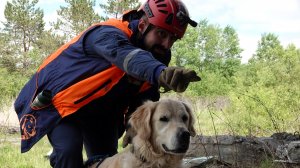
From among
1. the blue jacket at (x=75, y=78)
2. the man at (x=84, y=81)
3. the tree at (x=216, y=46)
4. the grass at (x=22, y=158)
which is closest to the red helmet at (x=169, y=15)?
the man at (x=84, y=81)

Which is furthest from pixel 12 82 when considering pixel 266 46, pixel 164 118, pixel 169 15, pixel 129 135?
pixel 169 15

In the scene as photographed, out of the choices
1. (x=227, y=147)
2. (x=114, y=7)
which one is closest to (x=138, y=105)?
(x=227, y=147)

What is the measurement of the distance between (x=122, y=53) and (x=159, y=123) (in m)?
0.97

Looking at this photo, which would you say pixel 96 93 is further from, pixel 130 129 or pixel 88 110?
pixel 130 129

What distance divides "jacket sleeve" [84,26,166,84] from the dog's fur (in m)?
0.72

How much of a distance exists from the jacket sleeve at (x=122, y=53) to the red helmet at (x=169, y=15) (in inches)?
14.0

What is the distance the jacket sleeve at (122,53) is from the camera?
8.16 ft

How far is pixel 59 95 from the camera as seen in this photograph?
3.25 m

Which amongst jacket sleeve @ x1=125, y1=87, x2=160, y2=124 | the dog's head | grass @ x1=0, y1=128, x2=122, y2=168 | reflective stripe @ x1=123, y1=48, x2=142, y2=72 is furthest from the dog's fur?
grass @ x1=0, y1=128, x2=122, y2=168

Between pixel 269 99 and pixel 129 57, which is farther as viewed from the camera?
pixel 269 99

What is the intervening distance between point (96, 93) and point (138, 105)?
0.62 meters

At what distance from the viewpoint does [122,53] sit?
2678 millimetres

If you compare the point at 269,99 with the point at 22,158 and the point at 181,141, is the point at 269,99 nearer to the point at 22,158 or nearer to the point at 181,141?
the point at 22,158

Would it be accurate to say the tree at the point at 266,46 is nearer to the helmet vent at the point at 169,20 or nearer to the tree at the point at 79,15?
the tree at the point at 79,15
